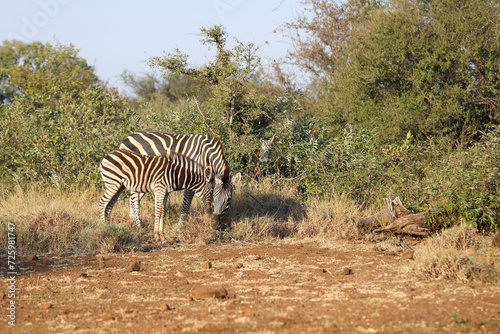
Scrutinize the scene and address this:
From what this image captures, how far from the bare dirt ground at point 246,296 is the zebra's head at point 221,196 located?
4.22 feet

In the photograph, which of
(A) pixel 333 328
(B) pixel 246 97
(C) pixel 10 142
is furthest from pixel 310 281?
(C) pixel 10 142

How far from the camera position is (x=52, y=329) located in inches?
165

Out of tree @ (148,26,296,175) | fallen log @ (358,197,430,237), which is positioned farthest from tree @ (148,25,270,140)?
fallen log @ (358,197,430,237)

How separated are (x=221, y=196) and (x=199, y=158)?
0.95 metres

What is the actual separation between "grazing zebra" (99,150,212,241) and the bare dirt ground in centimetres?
140

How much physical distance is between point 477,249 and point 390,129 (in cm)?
701

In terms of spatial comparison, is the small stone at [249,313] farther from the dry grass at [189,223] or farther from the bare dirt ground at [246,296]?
the dry grass at [189,223]

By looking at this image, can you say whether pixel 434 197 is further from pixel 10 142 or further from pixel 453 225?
pixel 10 142

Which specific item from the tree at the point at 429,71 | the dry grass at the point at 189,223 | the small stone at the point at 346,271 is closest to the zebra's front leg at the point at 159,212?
the dry grass at the point at 189,223

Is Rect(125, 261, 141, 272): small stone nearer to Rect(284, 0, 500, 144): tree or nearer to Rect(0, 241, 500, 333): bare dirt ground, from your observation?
Rect(0, 241, 500, 333): bare dirt ground

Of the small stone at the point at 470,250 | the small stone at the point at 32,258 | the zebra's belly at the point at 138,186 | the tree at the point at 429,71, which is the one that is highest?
the tree at the point at 429,71

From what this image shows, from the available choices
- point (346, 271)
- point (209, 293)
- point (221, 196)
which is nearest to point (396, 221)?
point (346, 271)

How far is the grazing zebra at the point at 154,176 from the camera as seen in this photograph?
336 inches

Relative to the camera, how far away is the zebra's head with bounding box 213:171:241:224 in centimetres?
870
